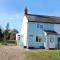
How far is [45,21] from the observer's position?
4856 cm

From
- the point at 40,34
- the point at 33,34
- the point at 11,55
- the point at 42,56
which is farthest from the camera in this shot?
the point at 40,34

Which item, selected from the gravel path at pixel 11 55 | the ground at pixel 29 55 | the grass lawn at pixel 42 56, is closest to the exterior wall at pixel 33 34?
the gravel path at pixel 11 55

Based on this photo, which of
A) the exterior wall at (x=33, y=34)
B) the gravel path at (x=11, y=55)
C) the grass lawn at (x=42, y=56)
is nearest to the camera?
the gravel path at (x=11, y=55)

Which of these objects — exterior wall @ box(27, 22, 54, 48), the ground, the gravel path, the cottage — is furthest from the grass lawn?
exterior wall @ box(27, 22, 54, 48)

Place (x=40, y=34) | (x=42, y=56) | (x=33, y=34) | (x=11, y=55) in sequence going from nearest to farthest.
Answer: (x=42, y=56)
(x=11, y=55)
(x=33, y=34)
(x=40, y=34)

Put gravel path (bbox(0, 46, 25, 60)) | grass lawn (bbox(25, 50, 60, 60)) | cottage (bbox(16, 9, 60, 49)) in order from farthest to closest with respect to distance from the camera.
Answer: cottage (bbox(16, 9, 60, 49)) → grass lawn (bbox(25, 50, 60, 60)) → gravel path (bbox(0, 46, 25, 60))

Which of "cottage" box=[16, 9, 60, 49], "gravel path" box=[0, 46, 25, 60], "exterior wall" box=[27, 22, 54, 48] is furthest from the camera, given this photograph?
"exterior wall" box=[27, 22, 54, 48]

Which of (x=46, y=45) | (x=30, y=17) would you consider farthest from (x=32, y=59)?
(x=30, y=17)

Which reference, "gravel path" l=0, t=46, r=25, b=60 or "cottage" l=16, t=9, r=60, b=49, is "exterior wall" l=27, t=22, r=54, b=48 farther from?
"gravel path" l=0, t=46, r=25, b=60

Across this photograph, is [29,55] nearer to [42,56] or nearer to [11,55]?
[42,56]

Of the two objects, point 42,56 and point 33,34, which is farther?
point 33,34

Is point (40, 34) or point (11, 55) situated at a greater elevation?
point (40, 34)

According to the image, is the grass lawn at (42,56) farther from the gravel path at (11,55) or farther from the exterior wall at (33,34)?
the exterior wall at (33,34)

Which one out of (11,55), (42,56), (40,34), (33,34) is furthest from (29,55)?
(40,34)
